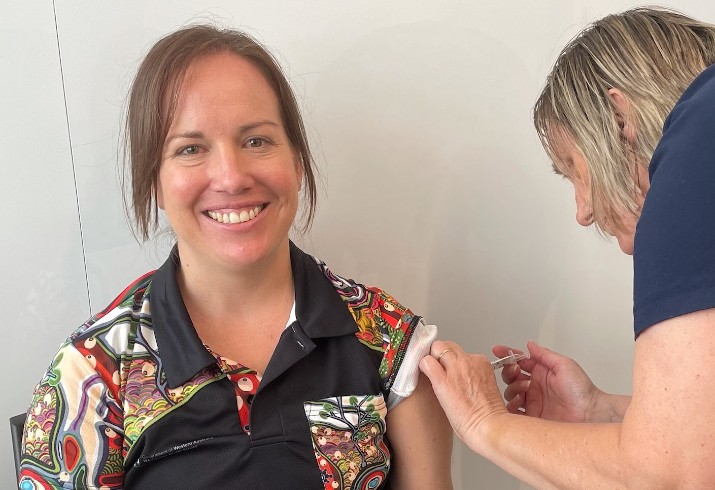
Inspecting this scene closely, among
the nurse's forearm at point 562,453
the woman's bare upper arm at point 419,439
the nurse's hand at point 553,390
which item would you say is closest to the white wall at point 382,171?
the nurse's hand at point 553,390

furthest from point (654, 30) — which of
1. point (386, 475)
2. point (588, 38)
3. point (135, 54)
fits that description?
point (135, 54)

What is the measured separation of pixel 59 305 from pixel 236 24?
0.75 meters

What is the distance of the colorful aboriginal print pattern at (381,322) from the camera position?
1.50 m

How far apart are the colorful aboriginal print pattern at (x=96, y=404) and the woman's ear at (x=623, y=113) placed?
807 millimetres

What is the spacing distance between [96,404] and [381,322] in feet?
1.83

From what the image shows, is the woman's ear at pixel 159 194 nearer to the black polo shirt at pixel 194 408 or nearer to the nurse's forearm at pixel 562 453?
the black polo shirt at pixel 194 408

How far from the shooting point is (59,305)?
1.68 meters

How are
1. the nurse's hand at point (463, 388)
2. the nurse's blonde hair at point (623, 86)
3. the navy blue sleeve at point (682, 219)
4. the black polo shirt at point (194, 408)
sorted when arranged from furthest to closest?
the nurse's hand at point (463, 388), the black polo shirt at point (194, 408), the nurse's blonde hair at point (623, 86), the navy blue sleeve at point (682, 219)

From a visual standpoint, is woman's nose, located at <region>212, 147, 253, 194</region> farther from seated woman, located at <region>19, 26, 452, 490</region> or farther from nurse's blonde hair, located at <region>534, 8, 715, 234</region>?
nurse's blonde hair, located at <region>534, 8, 715, 234</region>

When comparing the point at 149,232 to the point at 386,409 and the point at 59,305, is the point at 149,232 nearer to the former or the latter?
the point at 59,305

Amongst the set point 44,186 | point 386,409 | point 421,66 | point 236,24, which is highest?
point 236,24

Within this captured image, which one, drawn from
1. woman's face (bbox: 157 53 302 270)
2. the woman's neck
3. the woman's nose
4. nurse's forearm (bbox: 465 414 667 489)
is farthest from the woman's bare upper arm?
the woman's nose

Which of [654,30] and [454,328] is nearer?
[654,30]

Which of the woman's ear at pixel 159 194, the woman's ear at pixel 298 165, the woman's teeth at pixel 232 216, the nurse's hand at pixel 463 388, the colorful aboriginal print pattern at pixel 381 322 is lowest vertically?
the nurse's hand at pixel 463 388
